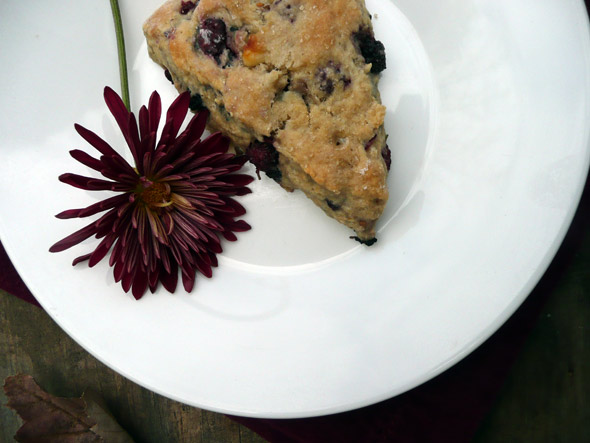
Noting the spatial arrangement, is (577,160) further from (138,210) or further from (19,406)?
(19,406)

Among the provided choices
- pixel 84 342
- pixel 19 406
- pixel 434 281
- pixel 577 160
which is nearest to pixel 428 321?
pixel 434 281

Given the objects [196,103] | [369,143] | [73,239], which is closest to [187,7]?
[196,103]

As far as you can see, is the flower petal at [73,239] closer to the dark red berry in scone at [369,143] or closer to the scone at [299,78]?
the scone at [299,78]

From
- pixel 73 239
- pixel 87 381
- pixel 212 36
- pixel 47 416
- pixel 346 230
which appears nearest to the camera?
pixel 212 36

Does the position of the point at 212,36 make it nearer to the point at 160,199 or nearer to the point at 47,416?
the point at 160,199

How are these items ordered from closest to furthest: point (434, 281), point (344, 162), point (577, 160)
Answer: point (344, 162) < point (577, 160) < point (434, 281)

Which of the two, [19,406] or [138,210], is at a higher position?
[138,210]

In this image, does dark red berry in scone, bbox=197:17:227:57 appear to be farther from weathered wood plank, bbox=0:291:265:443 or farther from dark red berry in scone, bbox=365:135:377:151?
weathered wood plank, bbox=0:291:265:443
